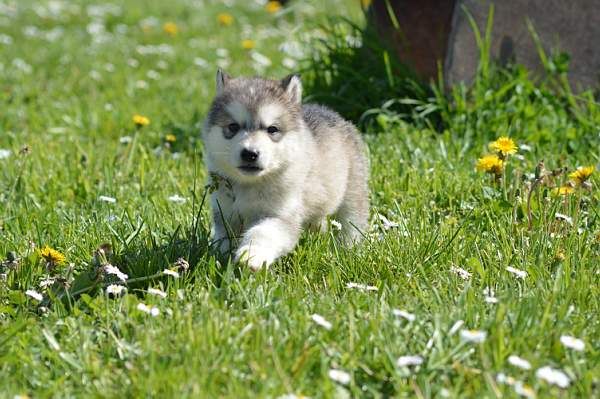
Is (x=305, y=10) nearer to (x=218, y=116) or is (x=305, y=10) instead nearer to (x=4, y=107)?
(x=4, y=107)

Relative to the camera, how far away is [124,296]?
3.63 m

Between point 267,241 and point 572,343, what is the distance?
145 centimetres

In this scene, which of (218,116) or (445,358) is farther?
(218,116)

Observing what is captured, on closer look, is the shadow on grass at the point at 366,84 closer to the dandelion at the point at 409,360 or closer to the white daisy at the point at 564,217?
the white daisy at the point at 564,217

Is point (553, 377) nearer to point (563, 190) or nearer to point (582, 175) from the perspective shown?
point (582, 175)

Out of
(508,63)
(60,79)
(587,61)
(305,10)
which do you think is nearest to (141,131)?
(60,79)

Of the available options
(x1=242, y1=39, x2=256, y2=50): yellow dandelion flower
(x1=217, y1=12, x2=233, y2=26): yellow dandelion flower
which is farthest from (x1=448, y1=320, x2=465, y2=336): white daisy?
(x1=217, y1=12, x2=233, y2=26): yellow dandelion flower

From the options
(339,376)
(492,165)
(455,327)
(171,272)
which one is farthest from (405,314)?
(492,165)

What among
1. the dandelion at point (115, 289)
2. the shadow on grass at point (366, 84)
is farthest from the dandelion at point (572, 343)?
the shadow on grass at point (366, 84)

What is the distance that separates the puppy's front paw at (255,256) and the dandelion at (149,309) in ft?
1.79

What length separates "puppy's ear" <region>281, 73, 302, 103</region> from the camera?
14.9 ft

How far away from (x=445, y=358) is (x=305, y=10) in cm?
897

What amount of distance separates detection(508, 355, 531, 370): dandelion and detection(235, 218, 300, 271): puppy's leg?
4.03ft

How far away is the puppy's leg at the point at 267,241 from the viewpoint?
13.1ft
